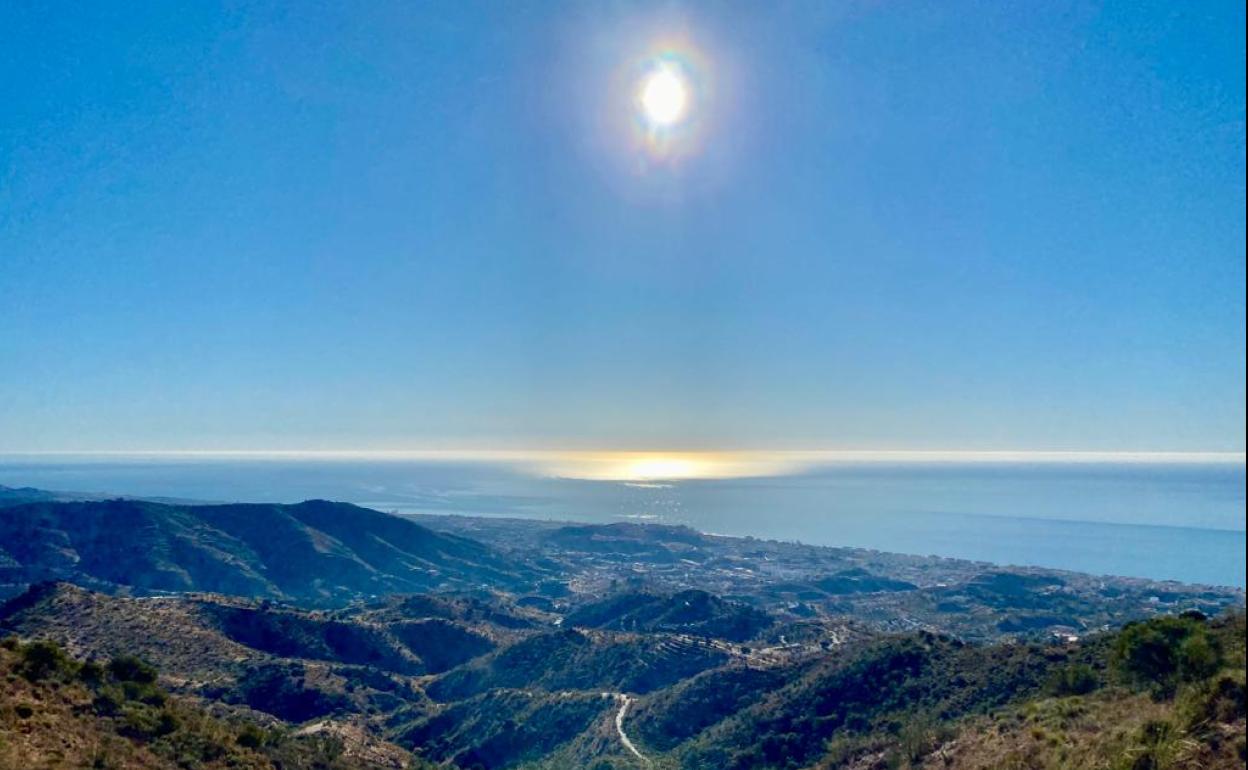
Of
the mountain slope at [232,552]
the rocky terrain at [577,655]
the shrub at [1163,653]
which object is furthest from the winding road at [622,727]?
the mountain slope at [232,552]

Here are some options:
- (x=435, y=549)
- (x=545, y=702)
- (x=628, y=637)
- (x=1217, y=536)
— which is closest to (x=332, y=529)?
(x=435, y=549)

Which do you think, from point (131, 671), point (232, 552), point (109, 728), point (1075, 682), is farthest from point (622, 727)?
point (232, 552)

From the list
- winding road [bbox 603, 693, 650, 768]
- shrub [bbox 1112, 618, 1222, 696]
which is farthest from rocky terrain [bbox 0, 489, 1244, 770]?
winding road [bbox 603, 693, 650, 768]

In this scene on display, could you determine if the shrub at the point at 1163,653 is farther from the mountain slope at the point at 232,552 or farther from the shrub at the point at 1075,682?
the mountain slope at the point at 232,552

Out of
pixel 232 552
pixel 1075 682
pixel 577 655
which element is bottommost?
pixel 577 655

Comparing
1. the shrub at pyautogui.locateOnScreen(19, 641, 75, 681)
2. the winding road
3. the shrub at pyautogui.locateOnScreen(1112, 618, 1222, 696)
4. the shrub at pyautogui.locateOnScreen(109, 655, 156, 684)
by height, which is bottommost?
the winding road

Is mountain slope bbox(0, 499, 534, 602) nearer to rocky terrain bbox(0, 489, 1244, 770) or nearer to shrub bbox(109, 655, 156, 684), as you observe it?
rocky terrain bbox(0, 489, 1244, 770)

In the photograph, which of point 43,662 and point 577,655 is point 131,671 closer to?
point 43,662

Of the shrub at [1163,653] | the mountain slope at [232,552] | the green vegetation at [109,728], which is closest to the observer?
the shrub at [1163,653]

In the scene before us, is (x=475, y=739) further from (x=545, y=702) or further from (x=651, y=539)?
(x=651, y=539)
